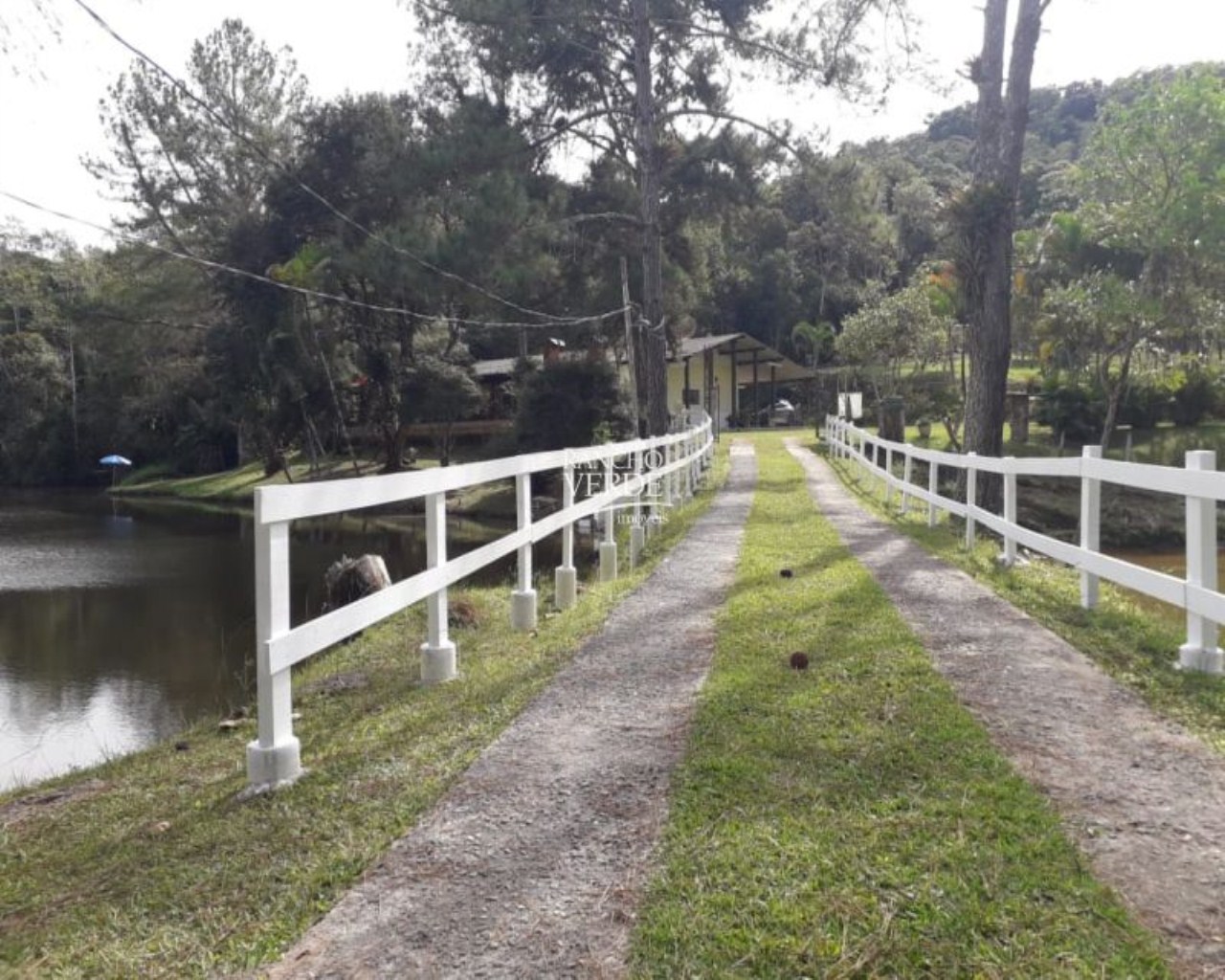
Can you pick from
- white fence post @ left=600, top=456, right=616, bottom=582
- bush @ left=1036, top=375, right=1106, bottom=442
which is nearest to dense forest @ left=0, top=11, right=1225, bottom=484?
bush @ left=1036, top=375, right=1106, bottom=442

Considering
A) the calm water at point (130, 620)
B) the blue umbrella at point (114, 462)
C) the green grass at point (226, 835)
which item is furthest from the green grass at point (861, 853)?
the blue umbrella at point (114, 462)

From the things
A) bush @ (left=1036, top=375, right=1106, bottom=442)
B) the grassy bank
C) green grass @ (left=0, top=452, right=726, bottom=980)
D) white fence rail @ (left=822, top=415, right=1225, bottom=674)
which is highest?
bush @ (left=1036, top=375, right=1106, bottom=442)

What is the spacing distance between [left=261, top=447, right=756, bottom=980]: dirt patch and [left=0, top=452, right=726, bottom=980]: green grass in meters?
0.14

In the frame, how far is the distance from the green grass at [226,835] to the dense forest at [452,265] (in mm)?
9525

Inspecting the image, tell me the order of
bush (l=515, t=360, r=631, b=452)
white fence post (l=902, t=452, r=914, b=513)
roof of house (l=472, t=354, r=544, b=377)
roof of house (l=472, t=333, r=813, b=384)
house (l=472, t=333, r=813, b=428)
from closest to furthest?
white fence post (l=902, t=452, r=914, b=513), bush (l=515, t=360, r=631, b=452), roof of house (l=472, t=333, r=813, b=384), house (l=472, t=333, r=813, b=428), roof of house (l=472, t=354, r=544, b=377)

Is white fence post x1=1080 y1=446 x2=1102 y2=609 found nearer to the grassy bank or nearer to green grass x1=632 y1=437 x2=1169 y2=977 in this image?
green grass x1=632 y1=437 x2=1169 y2=977

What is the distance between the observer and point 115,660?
11828 mm

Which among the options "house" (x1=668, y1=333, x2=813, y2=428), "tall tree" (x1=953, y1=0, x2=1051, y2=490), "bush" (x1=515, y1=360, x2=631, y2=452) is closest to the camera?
"tall tree" (x1=953, y1=0, x2=1051, y2=490)

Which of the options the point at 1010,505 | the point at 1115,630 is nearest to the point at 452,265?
the point at 1010,505

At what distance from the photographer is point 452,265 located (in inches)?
742

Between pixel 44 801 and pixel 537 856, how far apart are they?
320 cm

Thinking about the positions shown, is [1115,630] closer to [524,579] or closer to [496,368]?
[524,579]

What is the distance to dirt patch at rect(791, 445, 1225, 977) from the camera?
2725mm

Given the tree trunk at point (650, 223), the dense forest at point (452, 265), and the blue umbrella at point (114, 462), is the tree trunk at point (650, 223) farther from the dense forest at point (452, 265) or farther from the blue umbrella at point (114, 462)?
the blue umbrella at point (114, 462)
